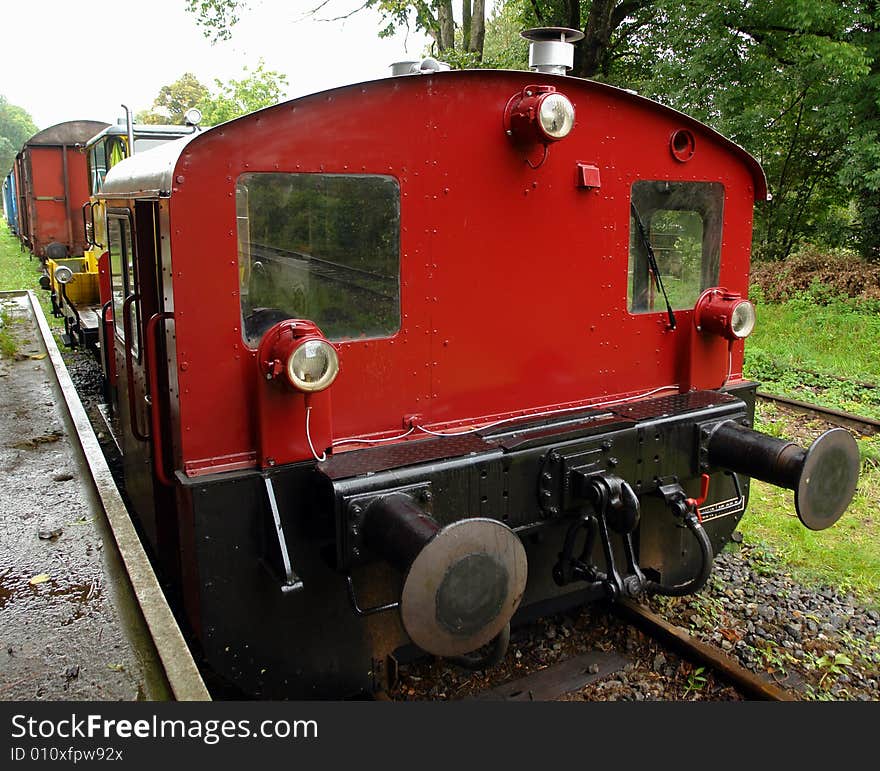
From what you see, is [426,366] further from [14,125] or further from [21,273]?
[14,125]

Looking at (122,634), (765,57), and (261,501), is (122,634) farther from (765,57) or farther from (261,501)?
(765,57)

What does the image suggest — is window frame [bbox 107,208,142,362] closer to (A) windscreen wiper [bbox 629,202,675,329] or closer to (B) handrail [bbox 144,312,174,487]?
(B) handrail [bbox 144,312,174,487]

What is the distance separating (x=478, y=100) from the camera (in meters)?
3.64

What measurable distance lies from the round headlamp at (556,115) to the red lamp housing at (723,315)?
4.89ft

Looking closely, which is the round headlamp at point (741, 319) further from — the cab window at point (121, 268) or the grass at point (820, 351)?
the grass at point (820, 351)

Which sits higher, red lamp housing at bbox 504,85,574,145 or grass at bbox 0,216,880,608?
red lamp housing at bbox 504,85,574,145

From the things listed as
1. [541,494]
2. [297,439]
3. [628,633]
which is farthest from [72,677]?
[628,633]

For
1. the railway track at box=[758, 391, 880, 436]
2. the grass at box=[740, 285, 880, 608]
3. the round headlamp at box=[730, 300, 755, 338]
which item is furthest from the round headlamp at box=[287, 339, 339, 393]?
the railway track at box=[758, 391, 880, 436]

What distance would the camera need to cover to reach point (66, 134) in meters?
17.0

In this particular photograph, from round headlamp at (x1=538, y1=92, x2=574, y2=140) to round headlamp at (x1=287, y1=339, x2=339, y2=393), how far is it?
1423mm

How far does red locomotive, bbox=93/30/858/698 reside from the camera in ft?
10.3

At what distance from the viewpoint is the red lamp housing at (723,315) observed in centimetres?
449

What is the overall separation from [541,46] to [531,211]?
35.0 inches

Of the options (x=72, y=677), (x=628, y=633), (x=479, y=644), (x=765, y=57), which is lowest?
(x=628, y=633)
